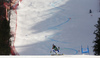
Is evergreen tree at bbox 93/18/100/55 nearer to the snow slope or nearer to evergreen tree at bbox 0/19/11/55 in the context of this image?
the snow slope

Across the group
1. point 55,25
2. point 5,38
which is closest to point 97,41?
point 55,25

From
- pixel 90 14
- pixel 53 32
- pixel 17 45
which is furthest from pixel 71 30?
pixel 17 45

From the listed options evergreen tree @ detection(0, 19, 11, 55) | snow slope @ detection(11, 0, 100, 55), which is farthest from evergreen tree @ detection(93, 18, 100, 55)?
evergreen tree @ detection(0, 19, 11, 55)

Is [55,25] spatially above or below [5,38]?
above

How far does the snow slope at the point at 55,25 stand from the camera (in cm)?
156

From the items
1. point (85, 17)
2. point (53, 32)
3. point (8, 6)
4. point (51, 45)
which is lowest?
point (51, 45)

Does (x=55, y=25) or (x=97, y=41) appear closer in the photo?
(x=97, y=41)

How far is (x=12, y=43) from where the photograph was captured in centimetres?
157

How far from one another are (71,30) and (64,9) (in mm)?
276

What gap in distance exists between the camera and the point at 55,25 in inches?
66.7

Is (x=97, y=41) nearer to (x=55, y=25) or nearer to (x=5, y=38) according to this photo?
(x=55, y=25)

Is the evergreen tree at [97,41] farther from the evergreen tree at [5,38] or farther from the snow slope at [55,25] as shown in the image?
the evergreen tree at [5,38]

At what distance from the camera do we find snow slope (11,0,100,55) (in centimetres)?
156

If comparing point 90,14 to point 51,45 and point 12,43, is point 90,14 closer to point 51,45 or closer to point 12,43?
point 51,45
